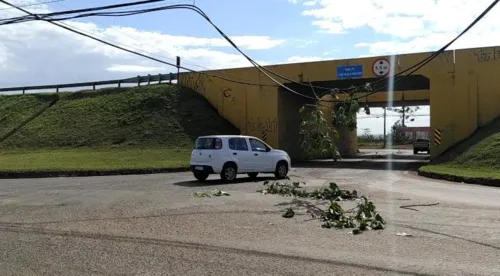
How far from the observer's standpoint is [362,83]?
33.8 meters

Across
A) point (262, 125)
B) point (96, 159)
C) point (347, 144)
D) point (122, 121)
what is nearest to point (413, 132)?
point (347, 144)

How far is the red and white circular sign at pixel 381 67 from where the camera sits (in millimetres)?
30188

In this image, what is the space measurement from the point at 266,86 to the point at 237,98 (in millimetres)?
2886

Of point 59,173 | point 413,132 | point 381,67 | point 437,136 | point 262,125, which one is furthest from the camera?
point 413,132

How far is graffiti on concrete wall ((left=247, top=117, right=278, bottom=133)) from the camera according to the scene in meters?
34.0

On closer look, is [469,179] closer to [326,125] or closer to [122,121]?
[326,125]

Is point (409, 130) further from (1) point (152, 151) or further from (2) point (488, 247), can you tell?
(2) point (488, 247)

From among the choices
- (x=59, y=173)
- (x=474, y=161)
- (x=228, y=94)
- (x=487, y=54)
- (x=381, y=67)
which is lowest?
(x=59, y=173)

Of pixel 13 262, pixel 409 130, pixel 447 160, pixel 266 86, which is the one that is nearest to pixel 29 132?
pixel 266 86

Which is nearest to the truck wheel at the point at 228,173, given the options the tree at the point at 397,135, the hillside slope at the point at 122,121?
the hillside slope at the point at 122,121

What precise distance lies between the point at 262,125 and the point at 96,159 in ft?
38.3

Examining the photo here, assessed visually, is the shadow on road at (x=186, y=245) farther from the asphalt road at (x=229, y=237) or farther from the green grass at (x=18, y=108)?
the green grass at (x=18, y=108)

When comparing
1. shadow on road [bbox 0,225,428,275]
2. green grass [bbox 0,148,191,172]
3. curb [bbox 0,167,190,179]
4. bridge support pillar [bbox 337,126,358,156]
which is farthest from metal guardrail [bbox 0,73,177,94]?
shadow on road [bbox 0,225,428,275]

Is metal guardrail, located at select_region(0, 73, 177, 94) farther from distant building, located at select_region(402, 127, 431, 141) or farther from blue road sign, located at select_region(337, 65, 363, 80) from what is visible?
distant building, located at select_region(402, 127, 431, 141)
